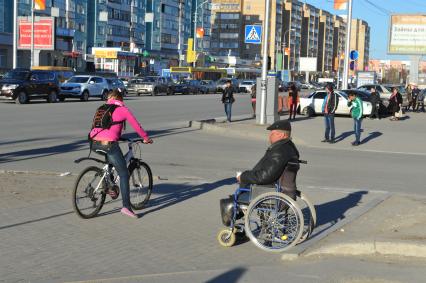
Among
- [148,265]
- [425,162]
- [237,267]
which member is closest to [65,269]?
[148,265]

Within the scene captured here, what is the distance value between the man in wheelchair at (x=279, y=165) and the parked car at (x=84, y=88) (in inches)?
1354

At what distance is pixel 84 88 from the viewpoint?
133ft

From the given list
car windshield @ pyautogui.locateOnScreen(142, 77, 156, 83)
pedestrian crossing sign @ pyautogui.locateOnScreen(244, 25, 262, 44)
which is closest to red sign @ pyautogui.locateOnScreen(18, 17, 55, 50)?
car windshield @ pyautogui.locateOnScreen(142, 77, 156, 83)

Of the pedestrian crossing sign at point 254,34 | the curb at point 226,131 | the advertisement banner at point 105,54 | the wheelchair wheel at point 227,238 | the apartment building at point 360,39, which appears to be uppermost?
the apartment building at point 360,39

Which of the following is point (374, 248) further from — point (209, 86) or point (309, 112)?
point (209, 86)

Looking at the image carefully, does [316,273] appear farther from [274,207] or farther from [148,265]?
[148,265]

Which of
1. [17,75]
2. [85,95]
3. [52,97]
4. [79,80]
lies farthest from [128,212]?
[79,80]

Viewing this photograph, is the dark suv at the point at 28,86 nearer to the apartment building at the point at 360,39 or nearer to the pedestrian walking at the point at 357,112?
the pedestrian walking at the point at 357,112

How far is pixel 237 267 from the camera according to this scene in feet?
19.2

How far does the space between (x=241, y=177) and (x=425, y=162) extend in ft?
34.0

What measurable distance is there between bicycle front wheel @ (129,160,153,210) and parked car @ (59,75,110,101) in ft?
105

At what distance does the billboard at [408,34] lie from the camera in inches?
1809

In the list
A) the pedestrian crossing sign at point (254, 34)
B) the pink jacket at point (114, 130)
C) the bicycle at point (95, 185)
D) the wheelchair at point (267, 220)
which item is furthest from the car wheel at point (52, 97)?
the wheelchair at point (267, 220)

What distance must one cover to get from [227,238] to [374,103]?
81.4 ft
